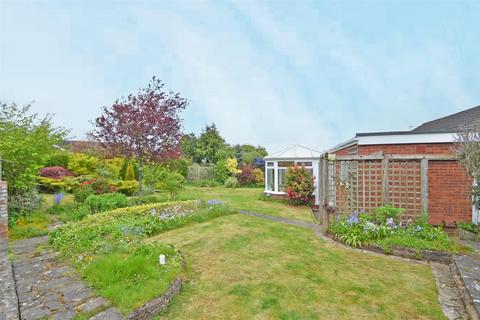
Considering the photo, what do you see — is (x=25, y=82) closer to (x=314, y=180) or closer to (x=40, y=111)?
(x=40, y=111)

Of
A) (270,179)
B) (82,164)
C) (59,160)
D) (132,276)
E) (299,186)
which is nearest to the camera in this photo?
(132,276)

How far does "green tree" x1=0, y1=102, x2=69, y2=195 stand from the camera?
7.32 metres

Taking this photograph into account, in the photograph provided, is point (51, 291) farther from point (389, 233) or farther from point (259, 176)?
point (259, 176)

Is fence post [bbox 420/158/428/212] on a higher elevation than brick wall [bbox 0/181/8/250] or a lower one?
higher

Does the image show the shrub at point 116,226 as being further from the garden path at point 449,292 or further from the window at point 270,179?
the window at point 270,179

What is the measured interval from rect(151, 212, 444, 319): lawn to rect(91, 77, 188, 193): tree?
4.75 metres

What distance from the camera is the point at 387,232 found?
554 cm

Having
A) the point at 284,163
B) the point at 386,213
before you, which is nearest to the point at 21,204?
the point at 386,213

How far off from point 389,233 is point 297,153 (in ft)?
24.4

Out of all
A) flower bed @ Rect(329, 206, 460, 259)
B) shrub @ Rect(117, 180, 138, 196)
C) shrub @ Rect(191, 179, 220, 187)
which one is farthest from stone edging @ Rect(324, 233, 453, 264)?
shrub @ Rect(191, 179, 220, 187)

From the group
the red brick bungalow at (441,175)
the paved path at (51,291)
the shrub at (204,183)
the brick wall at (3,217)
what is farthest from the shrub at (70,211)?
the shrub at (204,183)

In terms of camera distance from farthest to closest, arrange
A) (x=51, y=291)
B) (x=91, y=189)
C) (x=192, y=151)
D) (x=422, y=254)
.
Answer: (x=192, y=151) → (x=91, y=189) → (x=422, y=254) → (x=51, y=291)

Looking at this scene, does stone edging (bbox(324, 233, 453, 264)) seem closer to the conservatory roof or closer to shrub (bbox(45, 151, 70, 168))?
the conservatory roof

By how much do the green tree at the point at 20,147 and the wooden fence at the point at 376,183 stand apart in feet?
29.3
